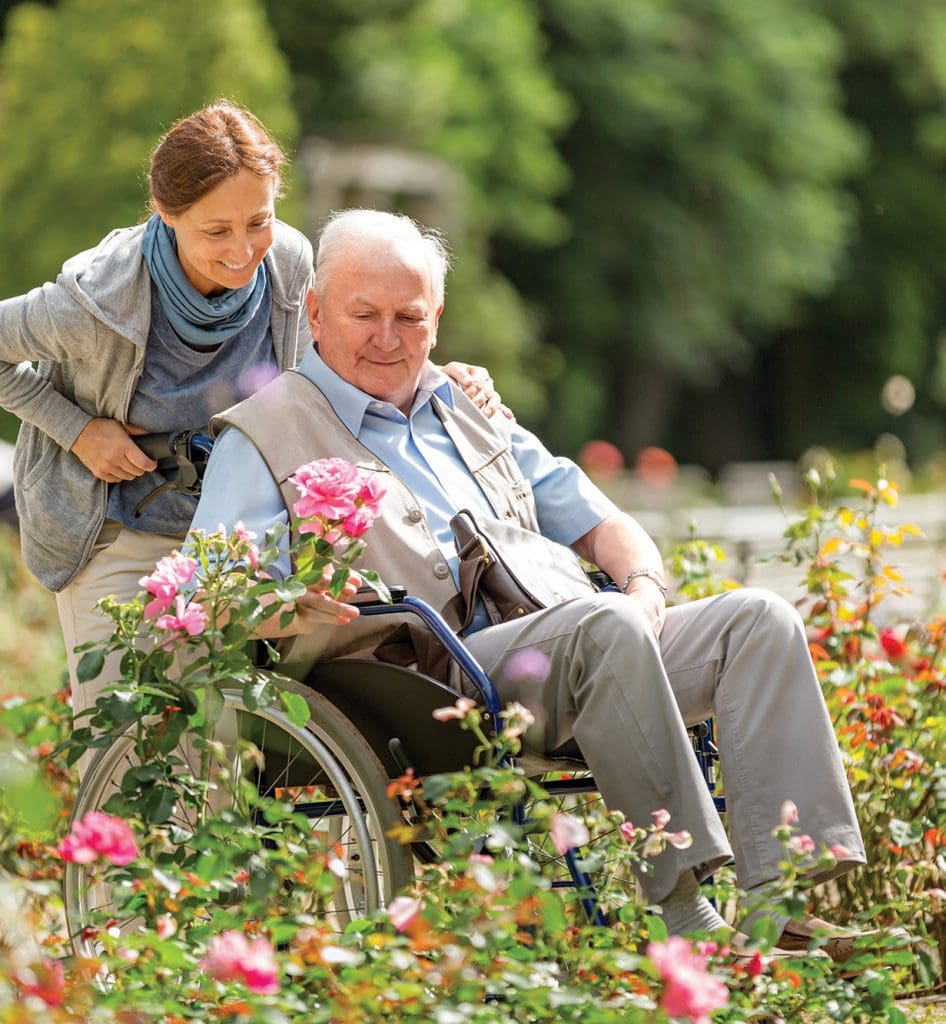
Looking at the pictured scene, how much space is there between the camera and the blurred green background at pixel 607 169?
14602 millimetres

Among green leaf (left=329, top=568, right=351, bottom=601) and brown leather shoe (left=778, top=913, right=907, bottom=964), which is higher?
green leaf (left=329, top=568, right=351, bottom=601)

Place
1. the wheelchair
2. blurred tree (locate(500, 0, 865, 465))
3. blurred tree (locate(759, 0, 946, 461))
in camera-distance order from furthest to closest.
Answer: blurred tree (locate(759, 0, 946, 461)), blurred tree (locate(500, 0, 865, 465)), the wheelchair

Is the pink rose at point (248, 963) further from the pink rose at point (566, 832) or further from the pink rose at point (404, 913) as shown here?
the pink rose at point (566, 832)

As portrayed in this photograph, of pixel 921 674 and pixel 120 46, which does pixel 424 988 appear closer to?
pixel 921 674

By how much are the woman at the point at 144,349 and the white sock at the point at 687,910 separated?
121 centimetres

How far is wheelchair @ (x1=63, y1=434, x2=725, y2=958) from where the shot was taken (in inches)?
121

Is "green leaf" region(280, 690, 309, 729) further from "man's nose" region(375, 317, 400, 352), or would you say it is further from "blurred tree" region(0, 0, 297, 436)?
"blurred tree" region(0, 0, 297, 436)

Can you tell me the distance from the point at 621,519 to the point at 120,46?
11737mm

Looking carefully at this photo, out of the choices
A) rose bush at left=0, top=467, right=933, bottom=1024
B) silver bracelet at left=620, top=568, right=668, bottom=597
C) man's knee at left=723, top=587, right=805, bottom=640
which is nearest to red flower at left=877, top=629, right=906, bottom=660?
rose bush at left=0, top=467, right=933, bottom=1024

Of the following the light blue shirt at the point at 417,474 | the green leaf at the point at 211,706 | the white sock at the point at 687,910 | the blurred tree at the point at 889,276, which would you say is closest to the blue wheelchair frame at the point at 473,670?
the white sock at the point at 687,910

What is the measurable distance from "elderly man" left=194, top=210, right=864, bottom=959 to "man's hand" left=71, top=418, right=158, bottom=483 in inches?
10.3

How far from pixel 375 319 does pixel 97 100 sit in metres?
11.9

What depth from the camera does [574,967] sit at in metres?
2.68

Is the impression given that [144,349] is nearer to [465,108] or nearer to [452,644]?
[452,644]
